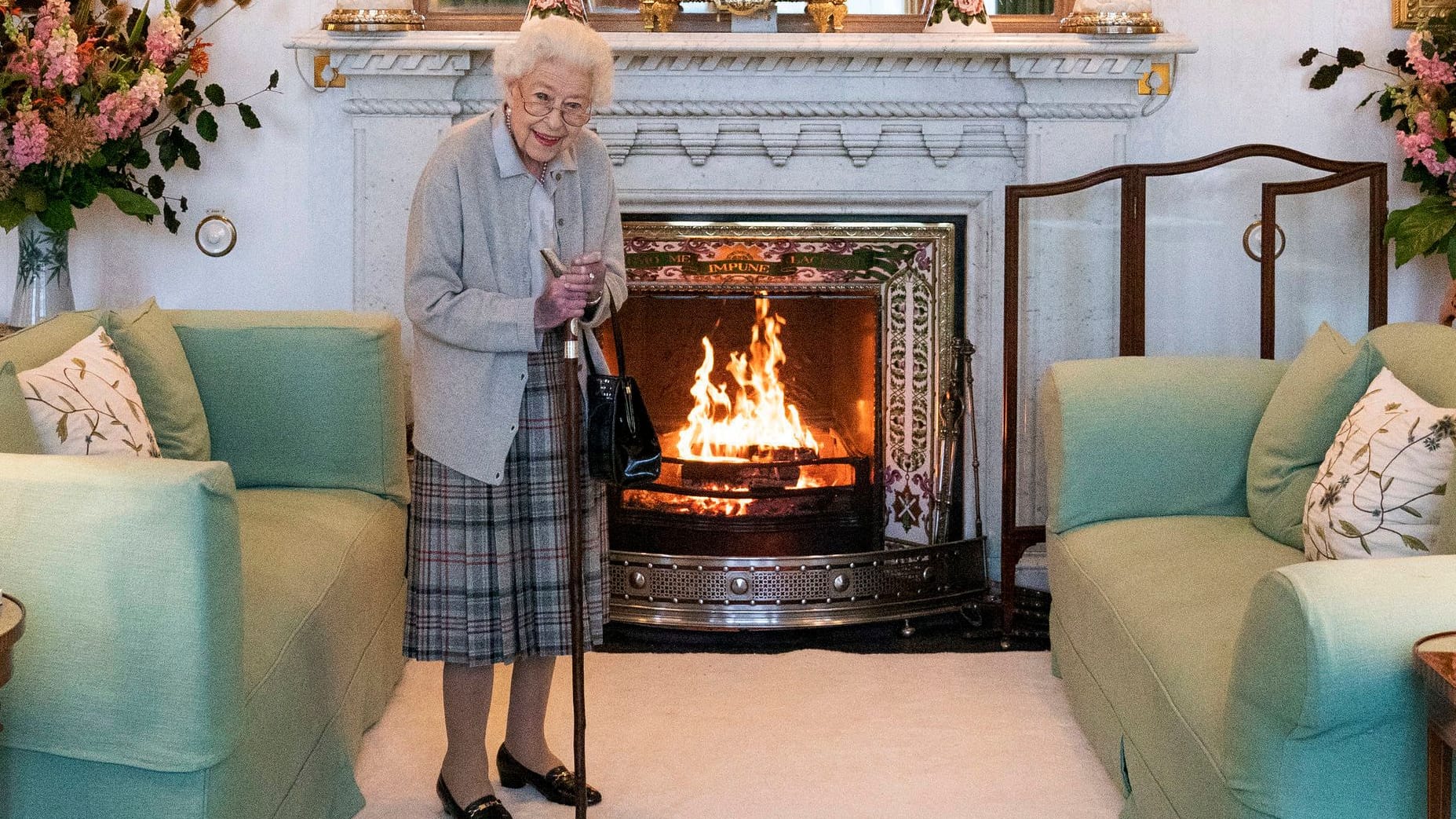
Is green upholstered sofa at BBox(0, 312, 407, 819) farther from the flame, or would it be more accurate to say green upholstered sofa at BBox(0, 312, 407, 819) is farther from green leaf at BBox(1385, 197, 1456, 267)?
green leaf at BBox(1385, 197, 1456, 267)

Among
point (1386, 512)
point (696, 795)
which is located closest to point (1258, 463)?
point (1386, 512)

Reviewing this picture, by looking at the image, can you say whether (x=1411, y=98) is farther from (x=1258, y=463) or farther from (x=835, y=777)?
(x=835, y=777)

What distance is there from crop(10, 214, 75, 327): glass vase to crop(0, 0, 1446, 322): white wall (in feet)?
1.17

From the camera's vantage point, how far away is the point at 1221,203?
3.80 m

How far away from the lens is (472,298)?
2299 mm

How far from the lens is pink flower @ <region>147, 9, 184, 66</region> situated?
3.37 m

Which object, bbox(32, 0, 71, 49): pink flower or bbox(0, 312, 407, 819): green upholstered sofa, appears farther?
bbox(32, 0, 71, 49): pink flower

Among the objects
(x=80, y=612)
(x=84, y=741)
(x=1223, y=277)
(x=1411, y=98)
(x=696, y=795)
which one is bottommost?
(x=696, y=795)

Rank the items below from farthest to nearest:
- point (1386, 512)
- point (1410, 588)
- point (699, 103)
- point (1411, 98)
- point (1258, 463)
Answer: point (699, 103)
point (1411, 98)
point (1258, 463)
point (1386, 512)
point (1410, 588)

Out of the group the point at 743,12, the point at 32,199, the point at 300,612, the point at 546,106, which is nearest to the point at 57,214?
the point at 32,199

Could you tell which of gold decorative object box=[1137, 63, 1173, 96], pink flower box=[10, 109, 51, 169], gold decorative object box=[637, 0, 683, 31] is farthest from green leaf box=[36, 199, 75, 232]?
gold decorative object box=[1137, 63, 1173, 96]

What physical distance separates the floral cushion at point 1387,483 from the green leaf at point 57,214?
8.93 feet

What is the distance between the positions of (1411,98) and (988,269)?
1082 millimetres

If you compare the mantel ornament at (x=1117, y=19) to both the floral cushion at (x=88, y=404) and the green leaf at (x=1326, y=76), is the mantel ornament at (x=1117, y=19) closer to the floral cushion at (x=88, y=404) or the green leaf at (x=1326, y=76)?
the green leaf at (x=1326, y=76)
